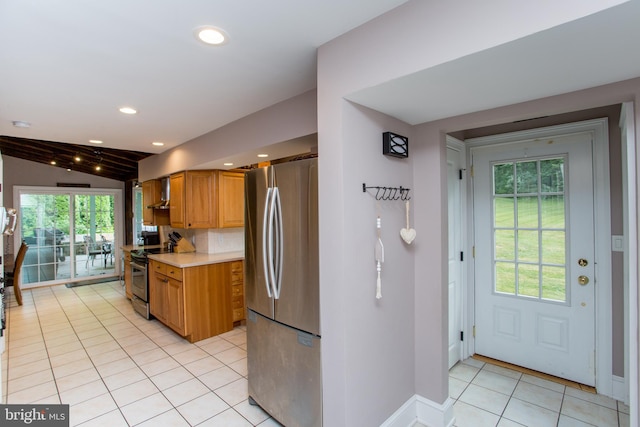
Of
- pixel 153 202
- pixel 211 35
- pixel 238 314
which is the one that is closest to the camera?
pixel 211 35

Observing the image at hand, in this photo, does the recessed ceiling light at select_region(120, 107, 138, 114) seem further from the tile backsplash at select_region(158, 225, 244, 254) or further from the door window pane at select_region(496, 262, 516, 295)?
the door window pane at select_region(496, 262, 516, 295)

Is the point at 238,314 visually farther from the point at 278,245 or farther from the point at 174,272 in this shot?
the point at 278,245

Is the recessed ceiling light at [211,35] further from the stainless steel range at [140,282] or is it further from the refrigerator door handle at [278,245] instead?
the stainless steel range at [140,282]

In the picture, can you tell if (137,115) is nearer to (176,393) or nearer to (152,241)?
(176,393)

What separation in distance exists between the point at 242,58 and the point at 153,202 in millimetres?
3932

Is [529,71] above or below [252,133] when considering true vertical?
below

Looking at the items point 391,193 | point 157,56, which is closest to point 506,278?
point 391,193

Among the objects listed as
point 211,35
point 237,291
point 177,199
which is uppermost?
point 211,35

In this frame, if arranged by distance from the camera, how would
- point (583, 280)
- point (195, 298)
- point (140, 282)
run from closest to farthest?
point (583, 280), point (195, 298), point (140, 282)

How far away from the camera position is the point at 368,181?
1.82 m

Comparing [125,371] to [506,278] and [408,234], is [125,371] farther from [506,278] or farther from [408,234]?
[506,278]

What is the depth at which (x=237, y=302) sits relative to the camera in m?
4.06

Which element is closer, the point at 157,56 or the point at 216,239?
the point at 157,56

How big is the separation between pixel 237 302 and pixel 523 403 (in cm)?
316
